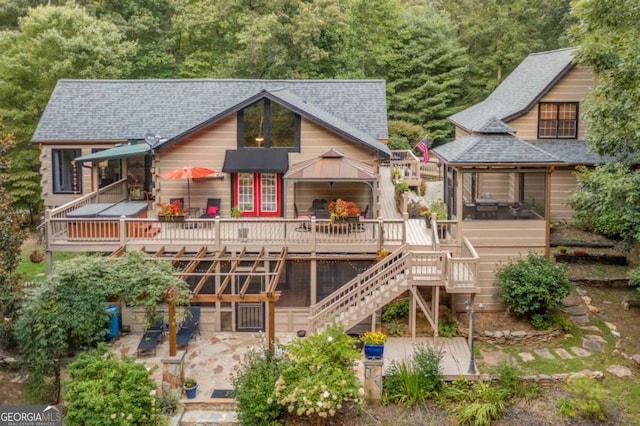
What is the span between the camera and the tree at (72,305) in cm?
1309

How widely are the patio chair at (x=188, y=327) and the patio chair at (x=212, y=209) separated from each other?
346 centimetres

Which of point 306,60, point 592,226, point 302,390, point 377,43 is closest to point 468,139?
point 592,226

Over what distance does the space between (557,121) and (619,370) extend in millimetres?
12750

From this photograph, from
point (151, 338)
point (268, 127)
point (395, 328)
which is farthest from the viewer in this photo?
point (268, 127)

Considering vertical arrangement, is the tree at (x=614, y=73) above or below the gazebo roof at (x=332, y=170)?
above

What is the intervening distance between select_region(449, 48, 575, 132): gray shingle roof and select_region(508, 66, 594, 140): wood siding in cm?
32

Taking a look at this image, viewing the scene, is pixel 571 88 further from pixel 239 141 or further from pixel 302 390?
pixel 302 390

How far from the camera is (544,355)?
49.5ft

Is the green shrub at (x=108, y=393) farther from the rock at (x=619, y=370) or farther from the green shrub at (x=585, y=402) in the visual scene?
the rock at (x=619, y=370)

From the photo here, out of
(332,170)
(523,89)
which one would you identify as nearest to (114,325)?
(332,170)

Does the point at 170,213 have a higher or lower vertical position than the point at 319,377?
higher

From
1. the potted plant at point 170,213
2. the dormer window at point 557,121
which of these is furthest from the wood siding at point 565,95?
the potted plant at point 170,213

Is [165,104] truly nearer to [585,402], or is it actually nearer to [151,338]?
[151,338]

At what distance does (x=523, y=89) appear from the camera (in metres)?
26.1
